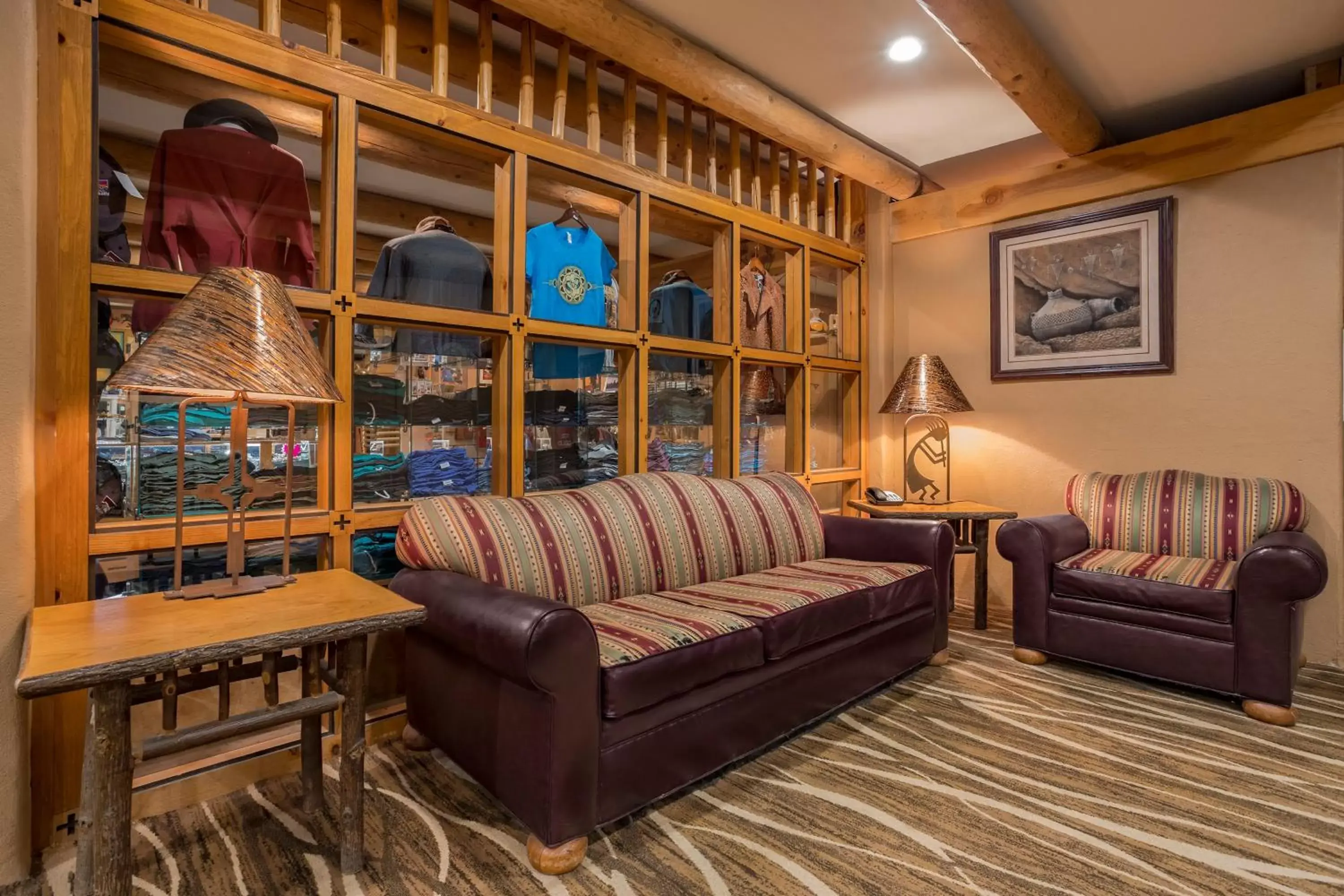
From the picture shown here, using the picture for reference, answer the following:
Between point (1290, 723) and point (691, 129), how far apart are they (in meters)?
3.55

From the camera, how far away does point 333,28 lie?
7.18 ft

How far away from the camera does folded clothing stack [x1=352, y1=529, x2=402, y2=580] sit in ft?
7.68

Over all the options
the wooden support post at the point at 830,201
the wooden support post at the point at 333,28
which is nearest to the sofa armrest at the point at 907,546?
the wooden support post at the point at 830,201

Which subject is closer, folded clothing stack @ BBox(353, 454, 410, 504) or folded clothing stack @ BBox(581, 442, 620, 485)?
folded clothing stack @ BBox(353, 454, 410, 504)

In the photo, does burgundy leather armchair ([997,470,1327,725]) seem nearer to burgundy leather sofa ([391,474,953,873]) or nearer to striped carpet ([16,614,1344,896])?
striped carpet ([16,614,1344,896])

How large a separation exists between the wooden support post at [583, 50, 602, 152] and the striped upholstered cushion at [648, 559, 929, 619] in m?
1.92

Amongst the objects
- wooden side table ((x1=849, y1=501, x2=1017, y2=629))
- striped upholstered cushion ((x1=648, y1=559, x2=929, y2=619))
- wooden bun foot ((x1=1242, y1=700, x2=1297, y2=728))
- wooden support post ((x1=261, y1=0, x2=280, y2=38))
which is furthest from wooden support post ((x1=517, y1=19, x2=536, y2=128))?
wooden bun foot ((x1=1242, y1=700, x2=1297, y2=728))

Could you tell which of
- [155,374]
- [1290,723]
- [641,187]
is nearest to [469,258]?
[641,187]

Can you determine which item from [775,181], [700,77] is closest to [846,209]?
[775,181]

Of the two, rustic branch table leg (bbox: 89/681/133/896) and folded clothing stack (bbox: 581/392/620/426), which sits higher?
folded clothing stack (bbox: 581/392/620/426)

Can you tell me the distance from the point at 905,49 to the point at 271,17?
8.13ft

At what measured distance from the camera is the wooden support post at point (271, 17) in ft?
6.73

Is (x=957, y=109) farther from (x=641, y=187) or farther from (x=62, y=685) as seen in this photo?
(x=62, y=685)

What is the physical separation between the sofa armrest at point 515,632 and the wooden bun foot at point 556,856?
395mm
